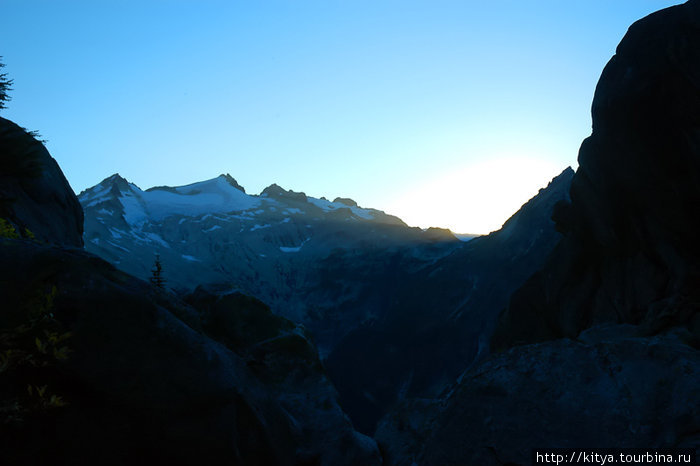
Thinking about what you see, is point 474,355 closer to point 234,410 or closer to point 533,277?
point 533,277

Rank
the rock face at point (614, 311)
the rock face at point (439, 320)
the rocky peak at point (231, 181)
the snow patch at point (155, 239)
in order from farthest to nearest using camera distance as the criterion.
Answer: the rocky peak at point (231, 181) → the snow patch at point (155, 239) → the rock face at point (439, 320) → the rock face at point (614, 311)

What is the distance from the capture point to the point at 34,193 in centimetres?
1972

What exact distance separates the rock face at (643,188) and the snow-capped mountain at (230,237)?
57.8 metres

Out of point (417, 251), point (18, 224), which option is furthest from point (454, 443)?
point (417, 251)

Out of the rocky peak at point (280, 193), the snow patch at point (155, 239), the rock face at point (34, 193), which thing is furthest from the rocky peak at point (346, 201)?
the rock face at point (34, 193)

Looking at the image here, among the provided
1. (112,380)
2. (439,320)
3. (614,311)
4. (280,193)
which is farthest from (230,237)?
(112,380)

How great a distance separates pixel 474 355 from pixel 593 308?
31323mm

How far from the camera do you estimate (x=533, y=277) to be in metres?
37.0

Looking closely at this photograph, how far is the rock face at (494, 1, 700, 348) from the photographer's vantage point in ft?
65.9

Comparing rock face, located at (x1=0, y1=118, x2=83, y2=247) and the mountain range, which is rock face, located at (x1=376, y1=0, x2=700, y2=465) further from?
rock face, located at (x1=0, y1=118, x2=83, y2=247)

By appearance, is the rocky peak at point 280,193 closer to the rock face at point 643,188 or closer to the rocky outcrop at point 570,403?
the rock face at point 643,188

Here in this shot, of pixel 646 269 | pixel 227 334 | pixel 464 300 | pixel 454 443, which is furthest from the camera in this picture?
pixel 464 300

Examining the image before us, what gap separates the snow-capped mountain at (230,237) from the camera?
8262 centimetres

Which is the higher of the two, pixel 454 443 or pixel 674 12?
pixel 674 12
